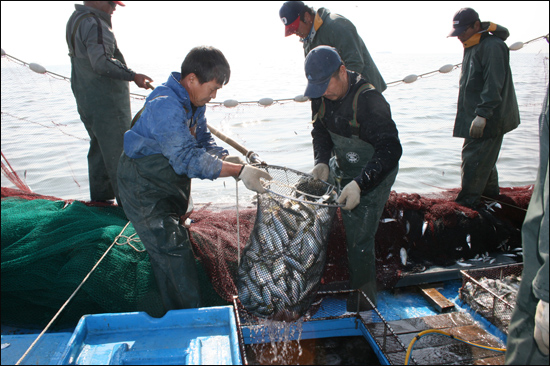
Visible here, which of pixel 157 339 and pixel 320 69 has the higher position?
pixel 320 69

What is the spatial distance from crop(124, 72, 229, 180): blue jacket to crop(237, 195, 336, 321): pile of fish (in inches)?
20.5

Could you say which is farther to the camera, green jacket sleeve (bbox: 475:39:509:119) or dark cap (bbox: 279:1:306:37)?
green jacket sleeve (bbox: 475:39:509:119)

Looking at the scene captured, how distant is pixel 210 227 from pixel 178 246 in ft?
2.88

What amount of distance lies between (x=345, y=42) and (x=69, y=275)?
3395 millimetres

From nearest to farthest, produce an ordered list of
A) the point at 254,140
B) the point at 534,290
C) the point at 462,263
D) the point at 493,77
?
the point at 534,290 → the point at 462,263 → the point at 493,77 → the point at 254,140

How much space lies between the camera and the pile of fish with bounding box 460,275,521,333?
3205mm

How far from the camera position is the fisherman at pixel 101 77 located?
4.04 m

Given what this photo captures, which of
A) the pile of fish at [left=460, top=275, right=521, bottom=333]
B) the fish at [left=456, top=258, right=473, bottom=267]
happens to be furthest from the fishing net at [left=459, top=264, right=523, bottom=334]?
the fish at [left=456, top=258, right=473, bottom=267]

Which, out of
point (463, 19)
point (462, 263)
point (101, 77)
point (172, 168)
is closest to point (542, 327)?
point (172, 168)

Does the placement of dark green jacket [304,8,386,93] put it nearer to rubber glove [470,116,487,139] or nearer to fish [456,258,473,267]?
rubber glove [470,116,487,139]

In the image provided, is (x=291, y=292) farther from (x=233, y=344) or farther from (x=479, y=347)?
(x=479, y=347)

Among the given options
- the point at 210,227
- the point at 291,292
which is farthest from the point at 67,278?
the point at 291,292

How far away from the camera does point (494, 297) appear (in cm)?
316

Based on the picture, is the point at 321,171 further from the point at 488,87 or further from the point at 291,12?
the point at 488,87
